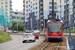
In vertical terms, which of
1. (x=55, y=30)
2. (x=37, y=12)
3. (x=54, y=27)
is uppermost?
(x=37, y=12)

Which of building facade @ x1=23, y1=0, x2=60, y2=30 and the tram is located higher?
building facade @ x1=23, y1=0, x2=60, y2=30

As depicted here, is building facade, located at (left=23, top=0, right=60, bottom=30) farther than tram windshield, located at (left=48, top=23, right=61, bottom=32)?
Yes

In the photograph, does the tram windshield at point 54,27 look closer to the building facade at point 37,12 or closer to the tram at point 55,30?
the tram at point 55,30

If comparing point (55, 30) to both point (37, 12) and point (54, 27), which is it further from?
point (37, 12)

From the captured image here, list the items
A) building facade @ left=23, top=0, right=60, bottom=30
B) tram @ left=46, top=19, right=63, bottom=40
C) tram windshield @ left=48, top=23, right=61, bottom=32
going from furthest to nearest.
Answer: building facade @ left=23, top=0, right=60, bottom=30, tram windshield @ left=48, top=23, right=61, bottom=32, tram @ left=46, top=19, right=63, bottom=40

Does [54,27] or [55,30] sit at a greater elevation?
[54,27]

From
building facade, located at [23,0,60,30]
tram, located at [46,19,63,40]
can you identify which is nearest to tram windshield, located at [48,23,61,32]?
tram, located at [46,19,63,40]

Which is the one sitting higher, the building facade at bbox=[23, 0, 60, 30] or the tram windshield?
the building facade at bbox=[23, 0, 60, 30]

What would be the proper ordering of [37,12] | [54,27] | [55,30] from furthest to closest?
[37,12]
[54,27]
[55,30]

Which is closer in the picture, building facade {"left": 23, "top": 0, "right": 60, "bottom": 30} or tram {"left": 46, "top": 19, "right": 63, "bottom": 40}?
tram {"left": 46, "top": 19, "right": 63, "bottom": 40}

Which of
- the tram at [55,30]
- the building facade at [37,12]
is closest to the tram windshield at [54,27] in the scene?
the tram at [55,30]

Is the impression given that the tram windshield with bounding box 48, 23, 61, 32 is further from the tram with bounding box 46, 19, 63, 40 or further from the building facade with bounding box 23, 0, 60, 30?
the building facade with bounding box 23, 0, 60, 30

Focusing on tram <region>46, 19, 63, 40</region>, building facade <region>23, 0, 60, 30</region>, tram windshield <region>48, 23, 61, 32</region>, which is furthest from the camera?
building facade <region>23, 0, 60, 30</region>

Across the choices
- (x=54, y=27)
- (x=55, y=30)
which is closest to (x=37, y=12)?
(x=54, y=27)
